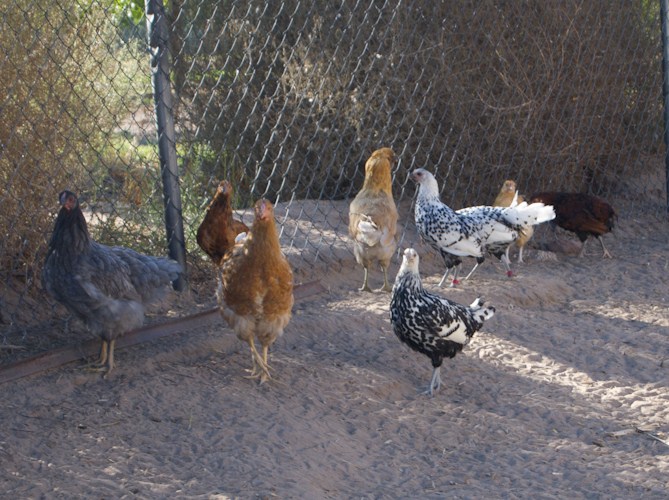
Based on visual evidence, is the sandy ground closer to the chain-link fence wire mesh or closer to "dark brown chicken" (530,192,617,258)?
the chain-link fence wire mesh

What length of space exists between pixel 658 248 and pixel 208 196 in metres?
3.89

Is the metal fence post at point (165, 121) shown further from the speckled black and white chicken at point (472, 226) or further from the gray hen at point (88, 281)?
the speckled black and white chicken at point (472, 226)

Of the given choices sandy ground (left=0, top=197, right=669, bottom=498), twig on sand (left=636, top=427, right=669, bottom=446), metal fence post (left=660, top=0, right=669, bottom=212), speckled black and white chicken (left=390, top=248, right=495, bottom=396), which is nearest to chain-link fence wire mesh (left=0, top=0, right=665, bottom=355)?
metal fence post (left=660, top=0, right=669, bottom=212)

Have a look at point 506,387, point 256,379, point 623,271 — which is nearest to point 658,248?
point 623,271

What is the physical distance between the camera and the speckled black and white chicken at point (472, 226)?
602 centimetres

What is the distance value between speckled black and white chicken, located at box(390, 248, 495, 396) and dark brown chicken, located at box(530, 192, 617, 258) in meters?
2.86

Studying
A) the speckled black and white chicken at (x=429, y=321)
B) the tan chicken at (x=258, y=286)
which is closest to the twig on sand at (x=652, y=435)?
the speckled black and white chicken at (x=429, y=321)

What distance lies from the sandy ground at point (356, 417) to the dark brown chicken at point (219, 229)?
23.7 inches

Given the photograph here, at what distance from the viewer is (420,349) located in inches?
178

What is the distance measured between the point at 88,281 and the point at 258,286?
819 mm

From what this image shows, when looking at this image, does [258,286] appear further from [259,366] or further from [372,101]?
[372,101]

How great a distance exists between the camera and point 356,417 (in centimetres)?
409

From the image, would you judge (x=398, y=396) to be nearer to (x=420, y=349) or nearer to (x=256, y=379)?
(x=420, y=349)

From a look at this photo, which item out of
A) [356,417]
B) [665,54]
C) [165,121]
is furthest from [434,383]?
[665,54]
